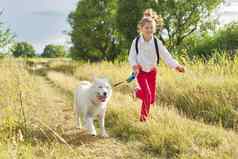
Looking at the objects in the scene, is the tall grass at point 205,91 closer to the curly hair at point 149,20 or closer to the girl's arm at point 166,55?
the girl's arm at point 166,55

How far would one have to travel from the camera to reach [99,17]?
37156 mm

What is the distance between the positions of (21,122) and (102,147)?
1.41m

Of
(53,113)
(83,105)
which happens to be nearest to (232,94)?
(83,105)

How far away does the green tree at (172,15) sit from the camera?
2755cm

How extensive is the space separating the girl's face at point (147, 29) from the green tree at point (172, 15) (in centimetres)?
2066

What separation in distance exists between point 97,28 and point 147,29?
30.4 m

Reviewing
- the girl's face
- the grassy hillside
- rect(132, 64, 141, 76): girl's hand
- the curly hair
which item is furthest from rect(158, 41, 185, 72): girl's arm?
the grassy hillside

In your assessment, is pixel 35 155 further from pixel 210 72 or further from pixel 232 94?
pixel 210 72

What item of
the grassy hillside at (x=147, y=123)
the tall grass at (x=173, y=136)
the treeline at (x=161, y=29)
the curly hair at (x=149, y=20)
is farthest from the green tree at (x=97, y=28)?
the tall grass at (x=173, y=136)

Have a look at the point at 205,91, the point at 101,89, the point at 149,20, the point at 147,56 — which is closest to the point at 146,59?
the point at 147,56

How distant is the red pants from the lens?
705 centimetres

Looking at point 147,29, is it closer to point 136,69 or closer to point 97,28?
point 136,69

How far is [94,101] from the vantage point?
6.79m

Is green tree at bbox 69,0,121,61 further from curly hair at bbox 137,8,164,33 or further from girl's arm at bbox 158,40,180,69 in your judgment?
girl's arm at bbox 158,40,180,69
